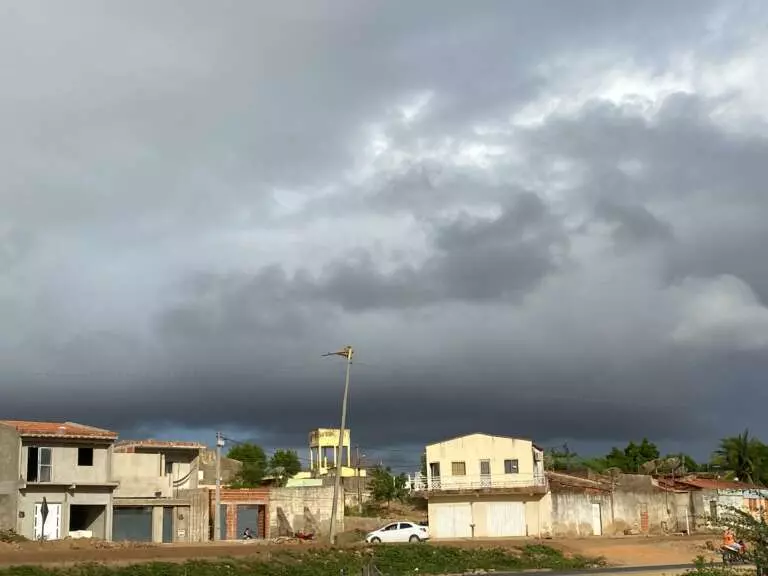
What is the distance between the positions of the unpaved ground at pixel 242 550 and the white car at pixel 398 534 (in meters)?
5.09

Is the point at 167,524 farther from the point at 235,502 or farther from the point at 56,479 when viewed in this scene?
the point at 56,479

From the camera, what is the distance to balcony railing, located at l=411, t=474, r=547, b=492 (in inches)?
2908

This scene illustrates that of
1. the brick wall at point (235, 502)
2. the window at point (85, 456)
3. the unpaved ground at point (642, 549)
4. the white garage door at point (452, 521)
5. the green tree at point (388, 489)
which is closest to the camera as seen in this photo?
the unpaved ground at point (642, 549)

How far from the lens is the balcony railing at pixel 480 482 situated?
2908 inches

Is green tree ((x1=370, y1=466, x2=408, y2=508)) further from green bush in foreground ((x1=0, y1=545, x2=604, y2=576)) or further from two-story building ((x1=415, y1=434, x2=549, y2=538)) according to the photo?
green bush in foreground ((x1=0, y1=545, x2=604, y2=576))

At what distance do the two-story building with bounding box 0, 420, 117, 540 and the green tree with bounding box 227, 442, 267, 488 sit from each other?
3176 centimetres

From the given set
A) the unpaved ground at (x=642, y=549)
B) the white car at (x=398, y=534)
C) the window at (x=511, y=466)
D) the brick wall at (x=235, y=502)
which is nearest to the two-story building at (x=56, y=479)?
the brick wall at (x=235, y=502)

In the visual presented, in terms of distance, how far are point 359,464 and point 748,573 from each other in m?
73.8

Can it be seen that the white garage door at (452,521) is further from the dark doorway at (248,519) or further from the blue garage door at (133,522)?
the blue garage door at (133,522)

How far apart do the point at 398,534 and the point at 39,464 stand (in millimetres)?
24133

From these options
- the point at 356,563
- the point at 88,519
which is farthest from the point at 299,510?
the point at 356,563

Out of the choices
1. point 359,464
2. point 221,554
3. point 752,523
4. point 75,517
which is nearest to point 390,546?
point 221,554

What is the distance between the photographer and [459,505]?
75250 millimetres

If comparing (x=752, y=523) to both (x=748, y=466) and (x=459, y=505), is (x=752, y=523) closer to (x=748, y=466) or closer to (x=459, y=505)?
(x=459, y=505)
